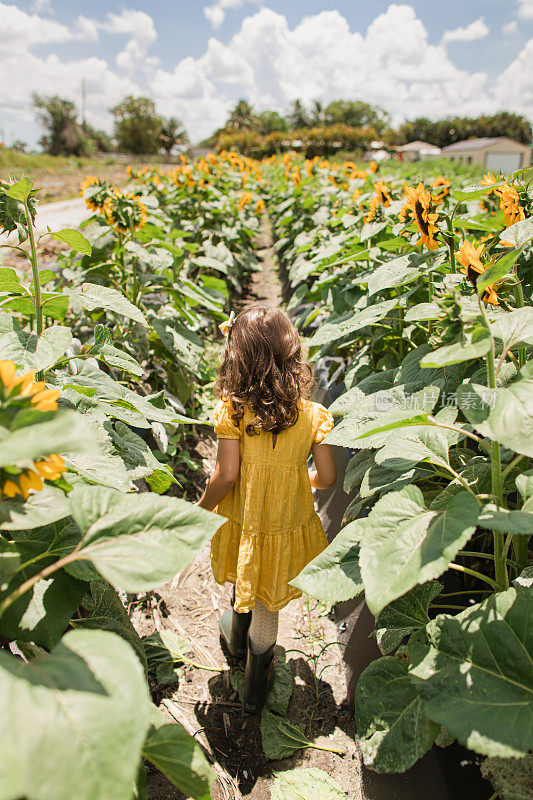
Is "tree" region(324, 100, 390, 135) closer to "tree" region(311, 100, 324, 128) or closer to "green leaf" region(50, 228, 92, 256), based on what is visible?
"tree" region(311, 100, 324, 128)

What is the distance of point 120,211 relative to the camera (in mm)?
2766

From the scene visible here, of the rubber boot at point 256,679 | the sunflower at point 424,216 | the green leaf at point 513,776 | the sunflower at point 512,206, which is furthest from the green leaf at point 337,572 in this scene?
the sunflower at point 512,206

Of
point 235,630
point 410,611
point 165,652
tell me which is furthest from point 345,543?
point 165,652

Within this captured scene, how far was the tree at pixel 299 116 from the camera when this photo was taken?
60219 millimetres

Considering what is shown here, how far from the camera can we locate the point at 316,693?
190cm

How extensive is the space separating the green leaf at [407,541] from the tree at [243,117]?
175ft

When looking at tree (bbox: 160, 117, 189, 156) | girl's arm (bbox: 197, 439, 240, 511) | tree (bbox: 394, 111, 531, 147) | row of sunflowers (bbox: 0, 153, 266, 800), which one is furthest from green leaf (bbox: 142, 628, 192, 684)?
tree (bbox: 394, 111, 531, 147)

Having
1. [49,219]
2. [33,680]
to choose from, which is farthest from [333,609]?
[49,219]

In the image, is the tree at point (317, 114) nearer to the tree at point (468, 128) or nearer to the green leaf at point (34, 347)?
the tree at point (468, 128)

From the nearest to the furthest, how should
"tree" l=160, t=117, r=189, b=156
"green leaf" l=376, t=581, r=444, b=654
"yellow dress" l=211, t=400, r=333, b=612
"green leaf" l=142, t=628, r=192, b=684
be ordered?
"green leaf" l=376, t=581, r=444, b=654 → "yellow dress" l=211, t=400, r=333, b=612 → "green leaf" l=142, t=628, r=192, b=684 → "tree" l=160, t=117, r=189, b=156

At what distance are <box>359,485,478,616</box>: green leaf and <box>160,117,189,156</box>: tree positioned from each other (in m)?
51.4

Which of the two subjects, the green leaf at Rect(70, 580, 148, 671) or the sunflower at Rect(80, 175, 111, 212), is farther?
the sunflower at Rect(80, 175, 111, 212)

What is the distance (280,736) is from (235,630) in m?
0.39

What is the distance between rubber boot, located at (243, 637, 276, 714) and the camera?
1.81m
